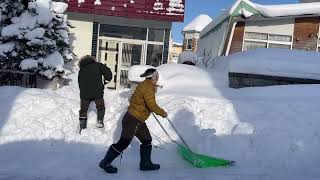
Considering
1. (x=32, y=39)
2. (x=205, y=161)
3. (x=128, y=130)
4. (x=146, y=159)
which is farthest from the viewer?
(x=32, y=39)

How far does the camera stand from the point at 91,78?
980cm

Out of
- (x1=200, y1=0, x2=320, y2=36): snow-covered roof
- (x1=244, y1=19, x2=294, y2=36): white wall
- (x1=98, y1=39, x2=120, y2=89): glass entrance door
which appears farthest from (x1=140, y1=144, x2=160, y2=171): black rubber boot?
(x1=244, y1=19, x2=294, y2=36): white wall

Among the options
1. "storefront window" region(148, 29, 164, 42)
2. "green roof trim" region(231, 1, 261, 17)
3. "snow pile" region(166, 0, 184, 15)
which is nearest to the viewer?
"snow pile" region(166, 0, 184, 15)

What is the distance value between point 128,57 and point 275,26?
697 centimetres

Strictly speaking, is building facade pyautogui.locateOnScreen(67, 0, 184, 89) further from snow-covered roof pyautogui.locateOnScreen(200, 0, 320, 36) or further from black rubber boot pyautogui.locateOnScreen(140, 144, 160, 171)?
black rubber boot pyautogui.locateOnScreen(140, 144, 160, 171)

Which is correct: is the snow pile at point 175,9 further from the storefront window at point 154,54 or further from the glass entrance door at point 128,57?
the glass entrance door at point 128,57

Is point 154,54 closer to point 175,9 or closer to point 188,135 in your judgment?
point 175,9

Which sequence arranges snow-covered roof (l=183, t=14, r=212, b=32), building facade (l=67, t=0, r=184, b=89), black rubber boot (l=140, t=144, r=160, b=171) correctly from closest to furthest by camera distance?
black rubber boot (l=140, t=144, r=160, b=171) < building facade (l=67, t=0, r=184, b=89) < snow-covered roof (l=183, t=14, r=212, b=32)

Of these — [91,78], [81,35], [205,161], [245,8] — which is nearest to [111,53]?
[81,35]

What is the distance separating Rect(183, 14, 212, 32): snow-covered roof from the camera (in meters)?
49.3

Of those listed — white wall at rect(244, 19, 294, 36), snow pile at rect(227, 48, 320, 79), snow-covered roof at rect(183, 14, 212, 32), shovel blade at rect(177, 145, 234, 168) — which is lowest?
shovel blade at rect(177, 145, 234, 168)

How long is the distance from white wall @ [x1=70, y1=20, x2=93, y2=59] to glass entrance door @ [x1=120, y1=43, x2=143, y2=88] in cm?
136

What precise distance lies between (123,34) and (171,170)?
37.4 ft

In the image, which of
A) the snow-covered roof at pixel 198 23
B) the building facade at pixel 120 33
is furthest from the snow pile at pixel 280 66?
the snow-covered roof at pixel 198 23
